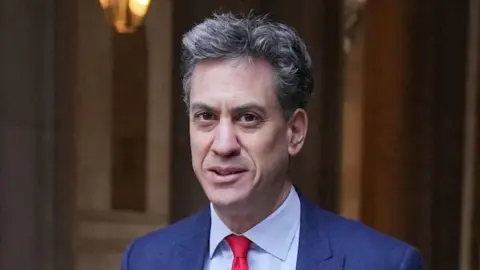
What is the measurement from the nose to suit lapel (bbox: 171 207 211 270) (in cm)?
27

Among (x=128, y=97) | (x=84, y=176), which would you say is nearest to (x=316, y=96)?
(x=128, y=97)

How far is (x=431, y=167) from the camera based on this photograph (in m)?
3.57

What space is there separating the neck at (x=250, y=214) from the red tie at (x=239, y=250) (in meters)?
0.02

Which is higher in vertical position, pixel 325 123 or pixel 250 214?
pixel 325 123

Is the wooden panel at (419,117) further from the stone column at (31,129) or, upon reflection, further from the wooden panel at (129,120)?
the stone column at (31,129)

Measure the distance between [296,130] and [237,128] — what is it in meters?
0.16

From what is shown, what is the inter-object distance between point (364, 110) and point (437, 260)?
79 centimetres

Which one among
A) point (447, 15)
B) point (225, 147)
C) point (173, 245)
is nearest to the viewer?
point (225, 147)

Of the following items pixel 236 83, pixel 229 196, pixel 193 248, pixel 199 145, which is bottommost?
pixel 193 248

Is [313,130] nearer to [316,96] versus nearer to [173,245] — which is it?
[316,96]

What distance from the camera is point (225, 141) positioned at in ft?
5.05

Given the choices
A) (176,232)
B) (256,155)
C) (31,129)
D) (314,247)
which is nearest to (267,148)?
(256,155)

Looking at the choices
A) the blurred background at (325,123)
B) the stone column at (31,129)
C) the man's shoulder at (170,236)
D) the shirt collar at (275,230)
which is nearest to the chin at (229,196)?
the shirt collar at (275,230)

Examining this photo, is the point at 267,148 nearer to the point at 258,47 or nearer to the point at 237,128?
the point at 237,128
